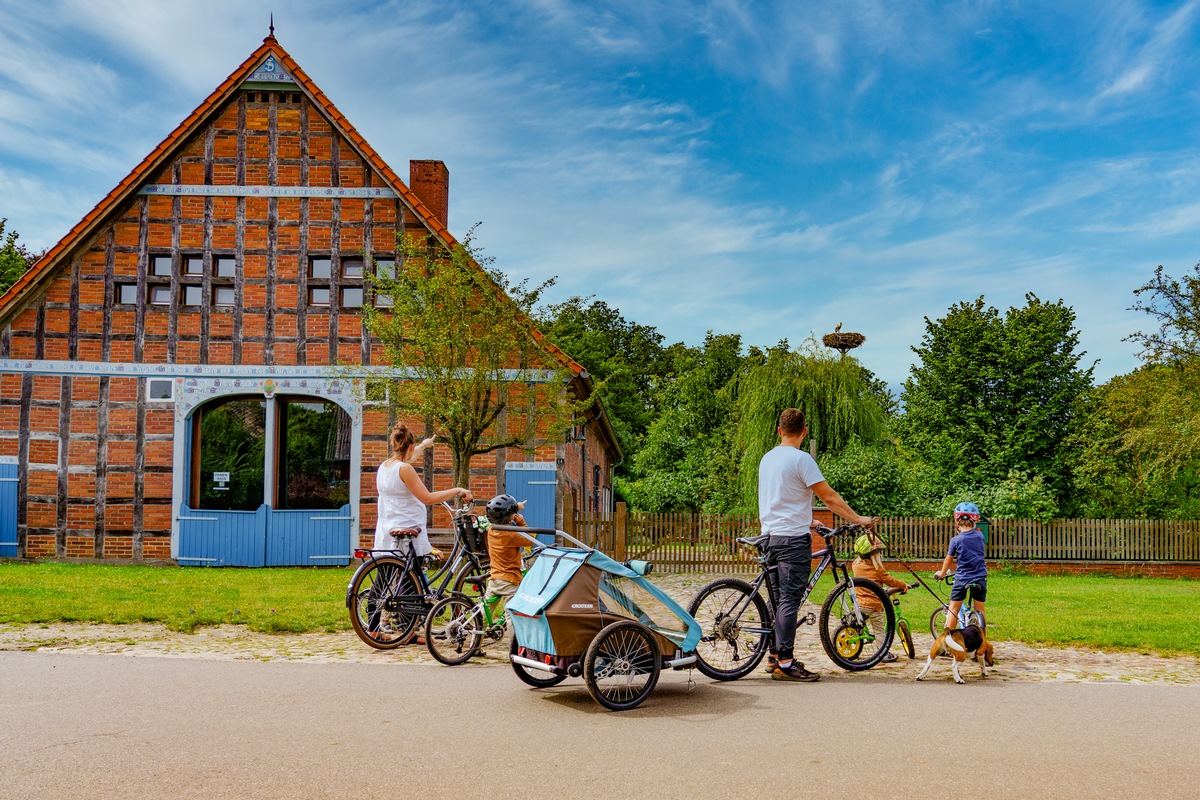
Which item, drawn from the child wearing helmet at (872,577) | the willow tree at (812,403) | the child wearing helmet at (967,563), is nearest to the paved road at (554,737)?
the child wearing helmet at (872,577)

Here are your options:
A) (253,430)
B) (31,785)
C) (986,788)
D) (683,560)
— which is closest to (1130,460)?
(683,560)

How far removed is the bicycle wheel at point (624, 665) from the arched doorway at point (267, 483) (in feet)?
47.6

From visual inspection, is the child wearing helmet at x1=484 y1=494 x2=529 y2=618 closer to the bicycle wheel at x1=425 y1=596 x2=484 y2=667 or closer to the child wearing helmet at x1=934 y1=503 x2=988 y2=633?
the bicycle wheel at x1=425 y1=596 x2=484 y2=667

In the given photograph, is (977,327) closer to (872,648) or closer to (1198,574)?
(1198,574)

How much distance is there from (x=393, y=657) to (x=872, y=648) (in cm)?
382

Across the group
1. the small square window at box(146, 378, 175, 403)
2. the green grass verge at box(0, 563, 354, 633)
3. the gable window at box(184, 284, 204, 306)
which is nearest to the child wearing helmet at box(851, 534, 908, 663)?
the green grass verge at box(0, 563, 354, 633)

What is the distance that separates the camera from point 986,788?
473 cm

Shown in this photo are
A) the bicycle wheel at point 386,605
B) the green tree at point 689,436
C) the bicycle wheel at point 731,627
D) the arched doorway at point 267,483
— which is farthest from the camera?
the green tree at point 689,436

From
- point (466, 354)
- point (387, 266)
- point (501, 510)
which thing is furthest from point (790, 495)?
point (387, 266)

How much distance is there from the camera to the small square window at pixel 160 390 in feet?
66.8

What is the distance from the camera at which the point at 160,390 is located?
803 inches

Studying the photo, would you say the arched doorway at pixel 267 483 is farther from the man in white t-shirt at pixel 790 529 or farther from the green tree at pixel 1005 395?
the green tree at pixel 1005 395

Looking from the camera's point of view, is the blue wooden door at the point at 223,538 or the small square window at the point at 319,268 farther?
the small square window at the point at 319,268

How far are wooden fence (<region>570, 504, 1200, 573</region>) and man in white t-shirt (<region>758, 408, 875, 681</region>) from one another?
13.6 m
